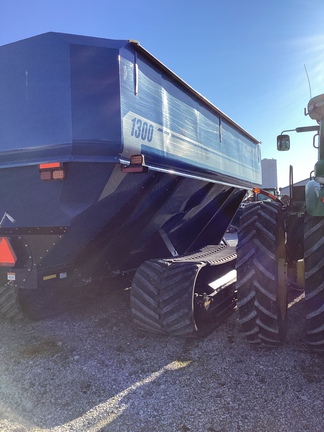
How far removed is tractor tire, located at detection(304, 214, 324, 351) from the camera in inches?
122

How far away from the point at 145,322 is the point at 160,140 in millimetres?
1993

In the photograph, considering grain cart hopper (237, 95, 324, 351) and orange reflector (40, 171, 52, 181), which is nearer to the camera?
grain cart hopper (237, 95, 324, 351)

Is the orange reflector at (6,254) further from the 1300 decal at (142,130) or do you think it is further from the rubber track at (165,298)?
the 1300 decal at (142,130)

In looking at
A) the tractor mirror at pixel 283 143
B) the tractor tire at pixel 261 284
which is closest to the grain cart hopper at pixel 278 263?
the tractor tire at pixel 261 284

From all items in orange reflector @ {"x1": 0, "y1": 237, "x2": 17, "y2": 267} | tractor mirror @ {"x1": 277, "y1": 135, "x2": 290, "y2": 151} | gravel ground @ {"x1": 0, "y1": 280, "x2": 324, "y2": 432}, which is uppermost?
tractor mirror @ {"x1": 277, "y1": 135, "x2": 290, "y2": 151}

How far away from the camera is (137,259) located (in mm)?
5121

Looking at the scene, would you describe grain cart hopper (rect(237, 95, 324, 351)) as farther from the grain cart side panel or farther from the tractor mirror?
the grain cart side panel

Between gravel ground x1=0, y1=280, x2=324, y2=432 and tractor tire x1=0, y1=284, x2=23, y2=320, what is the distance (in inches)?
8.6

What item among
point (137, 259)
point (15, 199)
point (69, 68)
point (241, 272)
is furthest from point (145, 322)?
point (69, 68)

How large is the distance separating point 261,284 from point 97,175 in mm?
1858

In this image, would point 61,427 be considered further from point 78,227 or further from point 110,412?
point 78,227

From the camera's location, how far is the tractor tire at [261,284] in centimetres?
330

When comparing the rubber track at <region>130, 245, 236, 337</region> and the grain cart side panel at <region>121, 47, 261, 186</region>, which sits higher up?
the grain cart side panel at <region>121, 47, 261, 186</region>

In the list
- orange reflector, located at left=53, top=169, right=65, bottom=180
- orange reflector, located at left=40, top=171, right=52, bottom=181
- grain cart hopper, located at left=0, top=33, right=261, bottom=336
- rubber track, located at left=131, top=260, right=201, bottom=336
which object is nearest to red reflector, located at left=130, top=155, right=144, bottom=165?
grain cart hopper, located at left=0, top=33, right=261, bottom=336
